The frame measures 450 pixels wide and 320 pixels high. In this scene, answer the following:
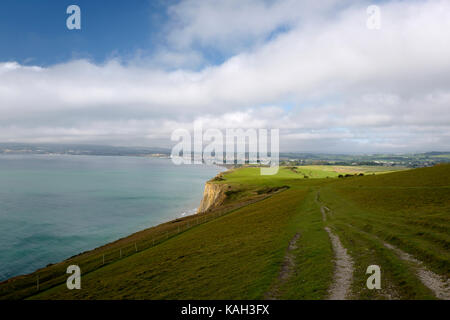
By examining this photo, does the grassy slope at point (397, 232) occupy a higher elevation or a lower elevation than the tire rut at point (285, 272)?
higher

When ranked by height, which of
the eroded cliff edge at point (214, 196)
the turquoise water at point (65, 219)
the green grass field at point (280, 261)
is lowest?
the turquoise water at point (65, 219)

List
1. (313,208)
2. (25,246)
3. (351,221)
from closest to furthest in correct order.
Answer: (351,221), (313,208), (25,246)

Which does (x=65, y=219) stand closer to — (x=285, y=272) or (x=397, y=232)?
(x=285, y=272)

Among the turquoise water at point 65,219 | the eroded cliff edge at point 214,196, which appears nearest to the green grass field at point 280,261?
the turquoise water at point 65,219

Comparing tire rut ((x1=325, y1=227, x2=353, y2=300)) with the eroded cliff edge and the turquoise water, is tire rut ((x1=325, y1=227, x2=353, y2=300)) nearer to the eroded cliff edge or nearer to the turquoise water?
the turquoise water

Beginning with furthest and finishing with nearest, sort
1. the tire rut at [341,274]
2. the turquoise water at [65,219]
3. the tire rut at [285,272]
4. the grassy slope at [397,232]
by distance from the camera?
the turquoise water at [65,219], the grassy slope at [397,232], the tire rut at [285,272], the tire rut at [341,274]

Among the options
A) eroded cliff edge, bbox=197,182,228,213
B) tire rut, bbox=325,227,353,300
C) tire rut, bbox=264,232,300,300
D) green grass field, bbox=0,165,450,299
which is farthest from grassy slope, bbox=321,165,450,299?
eroded cliff edge, bbox=197,182,228,213

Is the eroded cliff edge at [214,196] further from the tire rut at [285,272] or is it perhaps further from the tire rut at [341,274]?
the tire rut at [341,274]

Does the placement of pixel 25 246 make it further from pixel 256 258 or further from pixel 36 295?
pixel 256 258

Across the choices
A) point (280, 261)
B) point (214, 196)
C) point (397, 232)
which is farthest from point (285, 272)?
point (214, 196)

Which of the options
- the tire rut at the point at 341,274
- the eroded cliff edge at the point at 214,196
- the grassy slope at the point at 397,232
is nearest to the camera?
the tire rut at the point at 341,274
